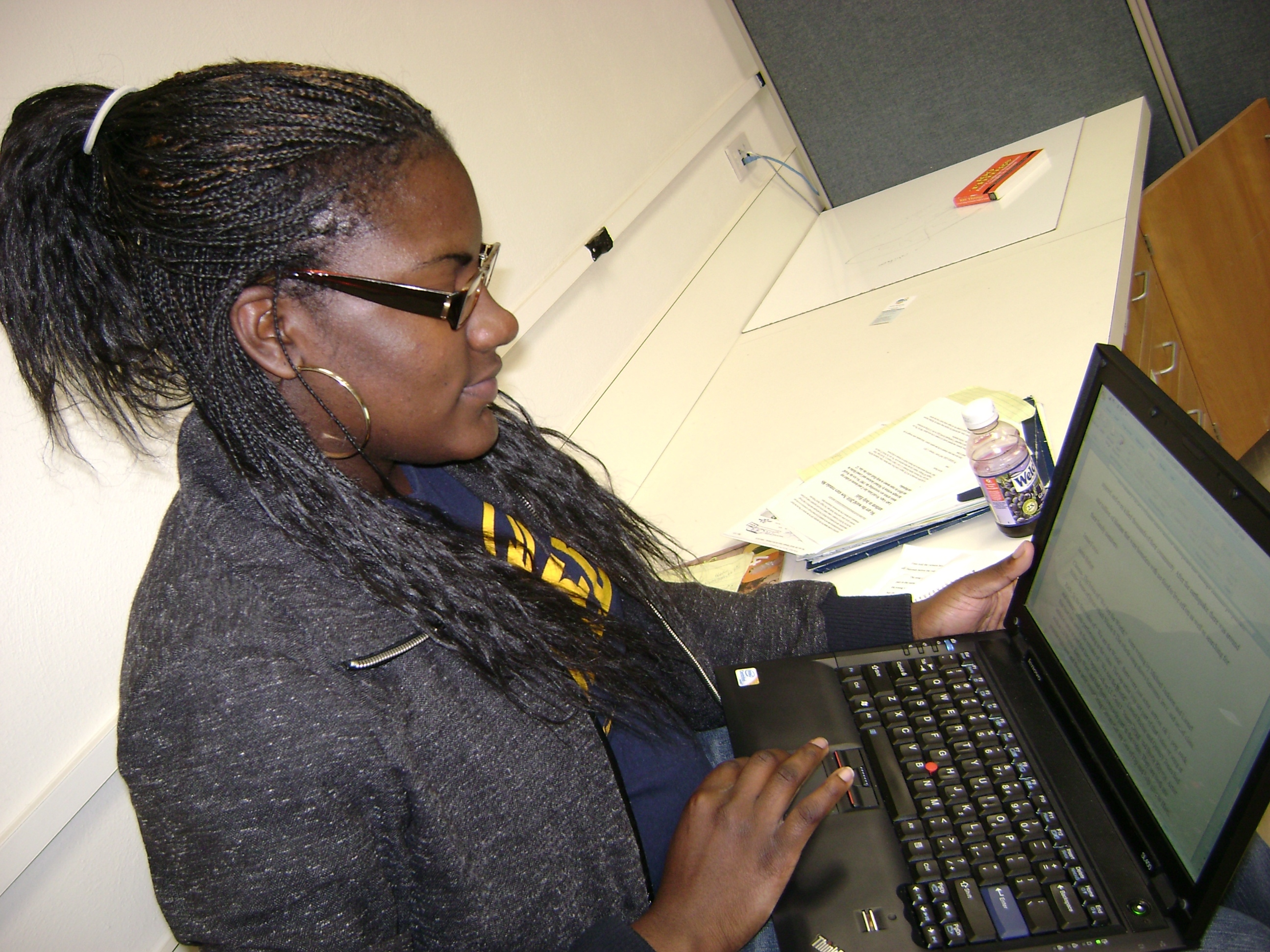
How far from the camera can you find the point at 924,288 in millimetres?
1512

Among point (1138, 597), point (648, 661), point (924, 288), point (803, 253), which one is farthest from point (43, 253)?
point (803, 253)

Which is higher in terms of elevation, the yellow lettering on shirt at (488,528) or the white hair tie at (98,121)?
the white hair tie at (98,121)

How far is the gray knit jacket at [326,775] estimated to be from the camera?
61 centimetres

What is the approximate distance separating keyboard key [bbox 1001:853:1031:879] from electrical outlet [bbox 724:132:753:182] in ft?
5.38

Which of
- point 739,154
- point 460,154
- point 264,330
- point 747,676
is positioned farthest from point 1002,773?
point 739,154

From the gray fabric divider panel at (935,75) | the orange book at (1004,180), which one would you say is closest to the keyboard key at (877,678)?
the orange book at (1004,180)

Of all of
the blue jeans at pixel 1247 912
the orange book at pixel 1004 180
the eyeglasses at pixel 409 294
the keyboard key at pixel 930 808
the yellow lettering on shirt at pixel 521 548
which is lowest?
the blue jeans at pixel 1247 912

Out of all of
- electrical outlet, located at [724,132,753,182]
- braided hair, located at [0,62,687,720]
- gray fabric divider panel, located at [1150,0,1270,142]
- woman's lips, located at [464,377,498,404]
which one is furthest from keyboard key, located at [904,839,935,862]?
gray fabric divider panel, located at [1150,0,1270,142]

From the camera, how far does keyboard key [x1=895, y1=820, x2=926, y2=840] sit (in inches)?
25.5

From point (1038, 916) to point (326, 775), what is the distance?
0.50 m

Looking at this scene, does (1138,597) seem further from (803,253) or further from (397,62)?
(803,253)

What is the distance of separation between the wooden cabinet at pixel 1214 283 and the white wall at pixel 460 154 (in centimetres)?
81

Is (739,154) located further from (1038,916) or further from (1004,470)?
(1038,916)

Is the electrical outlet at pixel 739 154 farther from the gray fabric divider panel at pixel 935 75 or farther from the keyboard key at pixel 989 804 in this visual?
the keyboard key at pixel 989 804
